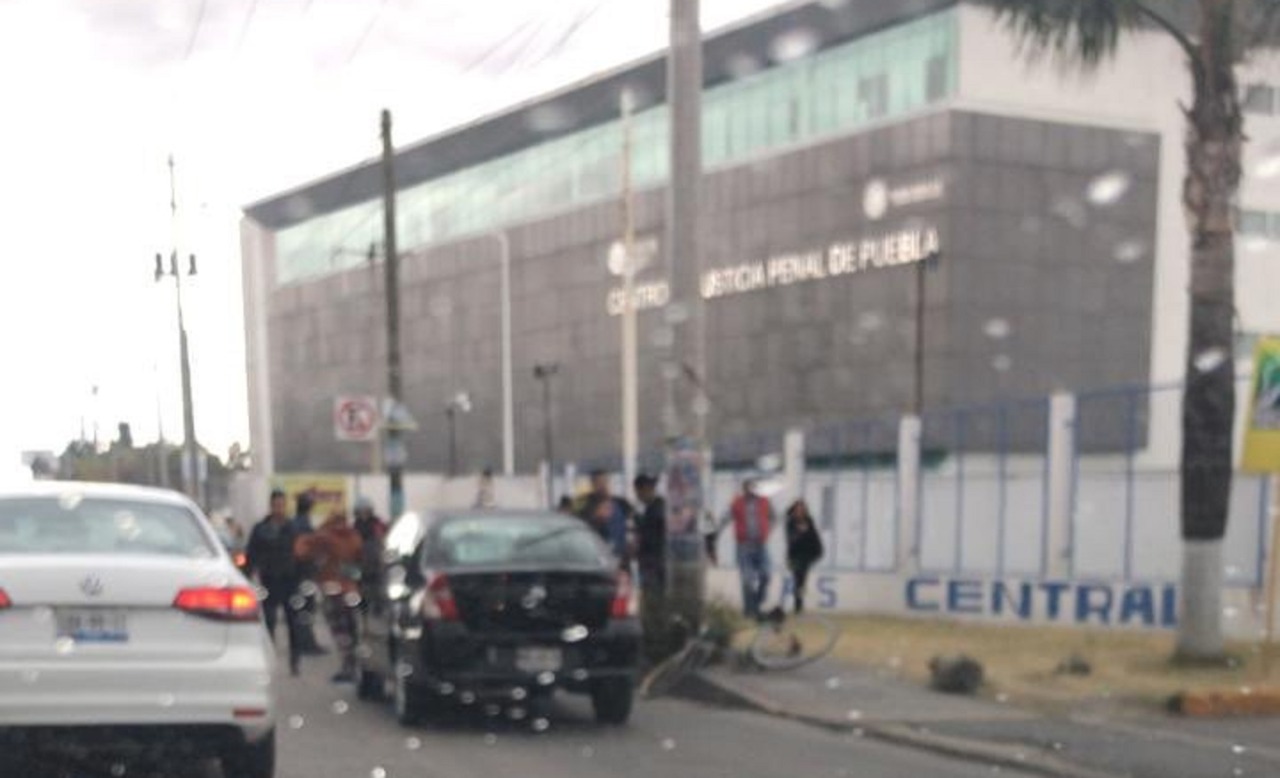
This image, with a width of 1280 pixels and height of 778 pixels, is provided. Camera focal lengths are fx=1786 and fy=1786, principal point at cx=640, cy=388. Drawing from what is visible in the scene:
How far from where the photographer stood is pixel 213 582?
835cm

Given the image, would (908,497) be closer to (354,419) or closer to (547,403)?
(354,419)

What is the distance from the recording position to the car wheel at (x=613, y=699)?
11867 millimetres

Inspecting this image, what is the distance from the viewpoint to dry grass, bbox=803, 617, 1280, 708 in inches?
522

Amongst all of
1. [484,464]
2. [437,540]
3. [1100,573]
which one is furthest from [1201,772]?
[484,464]

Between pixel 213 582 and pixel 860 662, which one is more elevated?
pixel 213 582

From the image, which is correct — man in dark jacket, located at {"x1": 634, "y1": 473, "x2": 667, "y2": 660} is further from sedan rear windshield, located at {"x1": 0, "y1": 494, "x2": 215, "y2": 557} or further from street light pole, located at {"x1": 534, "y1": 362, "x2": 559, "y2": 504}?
street light pole, located at {"x1": 534, "y1": 362, "x2": 559, "y2": 504}

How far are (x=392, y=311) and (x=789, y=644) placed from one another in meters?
15.7

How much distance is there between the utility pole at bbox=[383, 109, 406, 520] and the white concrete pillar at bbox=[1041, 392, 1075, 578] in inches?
417

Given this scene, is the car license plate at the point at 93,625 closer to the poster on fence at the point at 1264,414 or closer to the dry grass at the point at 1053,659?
the dry grass at the point at 1053,659

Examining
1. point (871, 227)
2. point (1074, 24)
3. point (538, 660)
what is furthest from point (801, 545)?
point (871, 227)

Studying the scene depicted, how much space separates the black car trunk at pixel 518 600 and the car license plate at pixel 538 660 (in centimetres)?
13

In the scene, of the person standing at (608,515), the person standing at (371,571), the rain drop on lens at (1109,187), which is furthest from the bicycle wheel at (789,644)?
the rain drop on lens at (1109,187)

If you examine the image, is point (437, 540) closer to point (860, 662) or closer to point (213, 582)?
point (213, 582)

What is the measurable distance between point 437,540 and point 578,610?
45.2 inches
